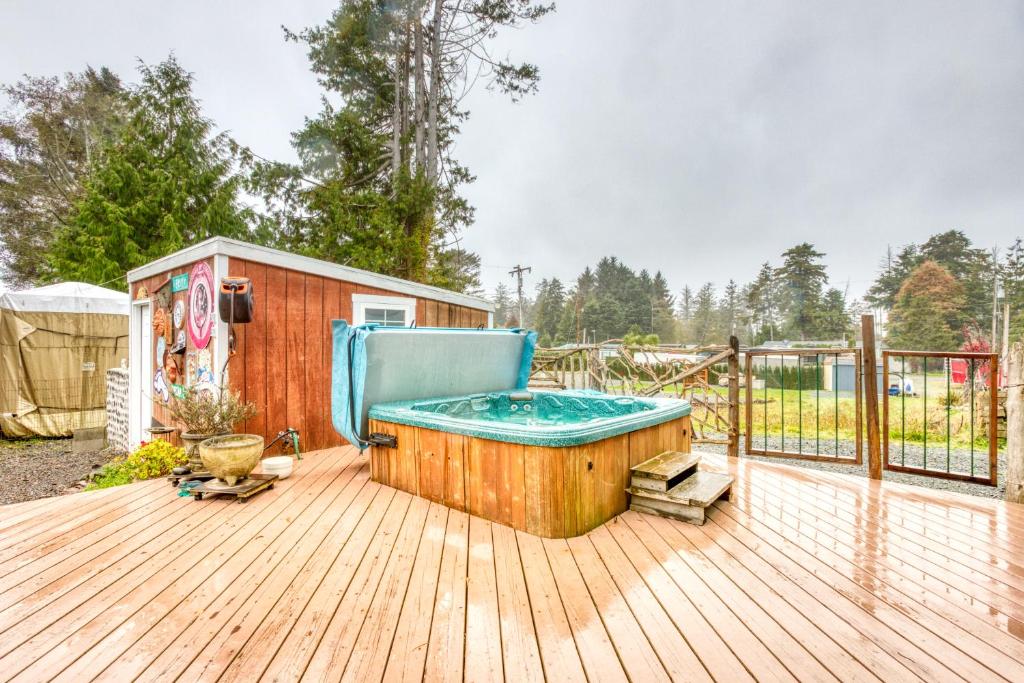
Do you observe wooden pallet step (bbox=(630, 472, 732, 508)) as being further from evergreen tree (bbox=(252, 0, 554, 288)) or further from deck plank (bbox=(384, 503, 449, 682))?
evergreen tree (bbox=(252, 0, 554, 288))

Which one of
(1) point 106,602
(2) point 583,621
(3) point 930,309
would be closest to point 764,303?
(3) point 930,309

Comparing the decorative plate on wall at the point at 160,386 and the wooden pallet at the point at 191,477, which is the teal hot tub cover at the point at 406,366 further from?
the decorative plate on wall at the point at 160,386

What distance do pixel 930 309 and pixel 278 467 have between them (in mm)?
32803

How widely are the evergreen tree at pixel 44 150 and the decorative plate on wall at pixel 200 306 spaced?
11.5 metres

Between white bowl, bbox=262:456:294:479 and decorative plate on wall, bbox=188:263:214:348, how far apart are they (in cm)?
126

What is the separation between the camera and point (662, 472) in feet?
8.69

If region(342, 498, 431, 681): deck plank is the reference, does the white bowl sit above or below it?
above

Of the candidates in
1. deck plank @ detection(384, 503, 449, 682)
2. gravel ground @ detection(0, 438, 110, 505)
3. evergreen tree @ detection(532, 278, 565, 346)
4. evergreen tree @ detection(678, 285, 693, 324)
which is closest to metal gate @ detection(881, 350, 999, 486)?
deck plank @ detection(384, 503, 449, 682)

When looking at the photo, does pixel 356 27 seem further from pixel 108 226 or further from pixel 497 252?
pixel 497 252

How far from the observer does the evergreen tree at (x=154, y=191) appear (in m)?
8.71

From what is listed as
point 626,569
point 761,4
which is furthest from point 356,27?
point 626,569

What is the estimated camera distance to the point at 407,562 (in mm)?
2027

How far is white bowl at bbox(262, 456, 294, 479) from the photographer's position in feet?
Result: 10.6

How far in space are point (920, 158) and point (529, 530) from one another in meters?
23.5
